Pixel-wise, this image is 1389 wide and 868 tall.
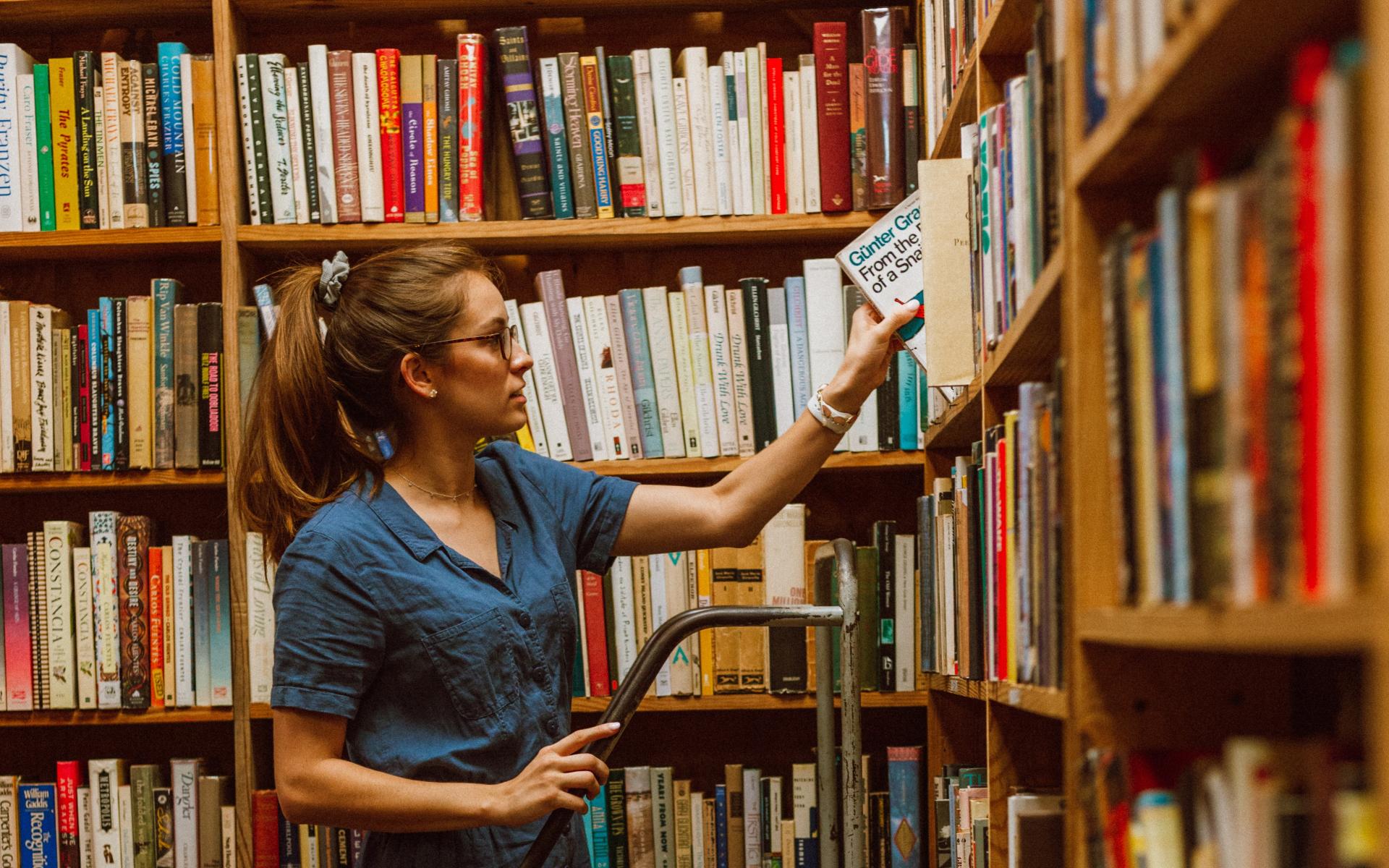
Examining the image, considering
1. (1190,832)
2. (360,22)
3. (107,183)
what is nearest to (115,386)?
(107,183)

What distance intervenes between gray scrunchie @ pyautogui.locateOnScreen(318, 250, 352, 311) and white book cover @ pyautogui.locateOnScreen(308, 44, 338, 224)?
44 cm

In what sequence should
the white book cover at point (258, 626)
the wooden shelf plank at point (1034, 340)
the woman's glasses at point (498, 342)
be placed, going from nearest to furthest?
the wooden shelf plank at point (1034, 340) < the woman's glasses at point (498, 342) < the white book cover at point (258, 626)

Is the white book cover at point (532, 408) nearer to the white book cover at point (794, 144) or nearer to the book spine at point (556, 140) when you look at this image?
the book spine at point (556, 140)

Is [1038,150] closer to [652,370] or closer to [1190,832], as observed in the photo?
[1190,832]

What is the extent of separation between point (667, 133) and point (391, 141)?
458mm

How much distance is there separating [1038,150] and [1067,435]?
11.0 inches

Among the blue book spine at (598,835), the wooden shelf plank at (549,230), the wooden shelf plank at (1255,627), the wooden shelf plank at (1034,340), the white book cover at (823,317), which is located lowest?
the blue book spine at (598,835)

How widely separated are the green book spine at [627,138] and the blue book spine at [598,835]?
0.97 m

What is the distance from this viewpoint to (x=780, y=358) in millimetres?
1957

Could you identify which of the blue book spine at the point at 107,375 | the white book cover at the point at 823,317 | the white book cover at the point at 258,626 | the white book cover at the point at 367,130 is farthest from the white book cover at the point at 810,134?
the blue book spine at the point at 107,375

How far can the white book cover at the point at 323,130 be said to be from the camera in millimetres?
1959

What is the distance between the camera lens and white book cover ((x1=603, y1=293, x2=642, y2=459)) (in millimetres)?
1970

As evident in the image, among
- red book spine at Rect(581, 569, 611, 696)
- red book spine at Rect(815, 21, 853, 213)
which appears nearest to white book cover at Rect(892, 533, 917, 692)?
red book spine at Rect(581, 569, 611, 696)

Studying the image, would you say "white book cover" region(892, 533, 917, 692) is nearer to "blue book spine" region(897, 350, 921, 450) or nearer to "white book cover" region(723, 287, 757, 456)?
"blue book spine" region(897, 350, 921, 450)
